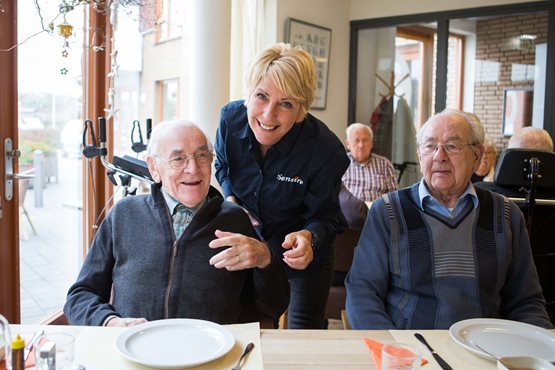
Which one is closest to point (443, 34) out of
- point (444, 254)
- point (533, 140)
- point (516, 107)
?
point (516, 107)

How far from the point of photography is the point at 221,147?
2211 millimetres

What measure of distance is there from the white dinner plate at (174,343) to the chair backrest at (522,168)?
1.78 m

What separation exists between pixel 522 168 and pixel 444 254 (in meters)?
1.07

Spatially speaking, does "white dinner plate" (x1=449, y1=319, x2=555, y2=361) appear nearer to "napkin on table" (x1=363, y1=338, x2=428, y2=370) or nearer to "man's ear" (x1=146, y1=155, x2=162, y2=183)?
"napkin on table" (x1=363, y1=338, x2=428, y2=370)

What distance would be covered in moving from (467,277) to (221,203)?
2.73 ft

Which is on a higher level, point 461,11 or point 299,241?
point 461,11

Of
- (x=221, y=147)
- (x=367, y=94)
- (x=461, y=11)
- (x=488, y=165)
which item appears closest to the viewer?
(x=221, y=147)

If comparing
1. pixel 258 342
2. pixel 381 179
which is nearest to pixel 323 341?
pixel 258 342

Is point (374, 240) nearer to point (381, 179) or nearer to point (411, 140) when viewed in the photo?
point (381, 179)

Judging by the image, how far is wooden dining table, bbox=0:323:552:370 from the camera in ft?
3.90

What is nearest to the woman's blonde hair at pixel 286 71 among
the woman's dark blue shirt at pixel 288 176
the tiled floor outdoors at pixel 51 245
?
the woman's dark blue shirt at pixel 288 176

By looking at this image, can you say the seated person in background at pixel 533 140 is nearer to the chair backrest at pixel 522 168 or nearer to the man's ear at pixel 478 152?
the chair backrest at pixel 522 168

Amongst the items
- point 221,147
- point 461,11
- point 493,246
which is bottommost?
point 493,246

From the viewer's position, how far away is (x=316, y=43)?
5480 mm
